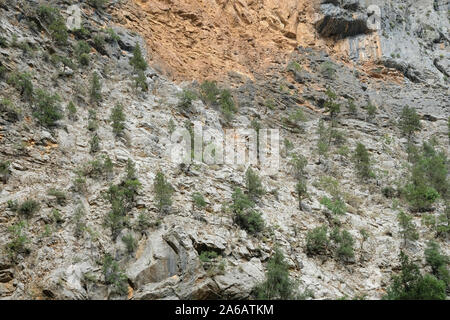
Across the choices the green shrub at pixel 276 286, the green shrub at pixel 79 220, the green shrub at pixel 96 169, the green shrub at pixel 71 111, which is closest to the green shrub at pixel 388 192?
the green shrub at pixel 276 286

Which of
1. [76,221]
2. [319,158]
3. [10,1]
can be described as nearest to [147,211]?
[76,221]

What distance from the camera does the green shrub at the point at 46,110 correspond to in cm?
1124

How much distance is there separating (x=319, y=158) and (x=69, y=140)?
35.9 ft

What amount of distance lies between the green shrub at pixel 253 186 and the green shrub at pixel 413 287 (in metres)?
5.02

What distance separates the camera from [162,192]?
34.3 feet

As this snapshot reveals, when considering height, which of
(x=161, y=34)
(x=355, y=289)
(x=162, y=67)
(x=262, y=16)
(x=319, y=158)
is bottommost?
(x=355, y=289)

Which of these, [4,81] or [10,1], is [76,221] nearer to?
[4,81]

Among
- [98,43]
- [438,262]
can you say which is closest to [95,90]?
[98,43]

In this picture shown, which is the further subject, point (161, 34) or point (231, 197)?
point (161, 34)

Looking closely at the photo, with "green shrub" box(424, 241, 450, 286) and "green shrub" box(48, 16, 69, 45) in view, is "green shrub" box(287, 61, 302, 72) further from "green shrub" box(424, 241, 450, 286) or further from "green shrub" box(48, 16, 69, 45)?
"green shrub" box(424, 241, 450, 286)

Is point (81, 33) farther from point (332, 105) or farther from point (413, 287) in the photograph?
point (413, 287)

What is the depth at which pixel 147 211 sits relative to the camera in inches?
393

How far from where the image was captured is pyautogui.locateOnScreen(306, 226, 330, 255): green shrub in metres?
10.9

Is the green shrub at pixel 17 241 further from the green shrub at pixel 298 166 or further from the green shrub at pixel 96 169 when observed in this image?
the green shrub at pixel 298 166
